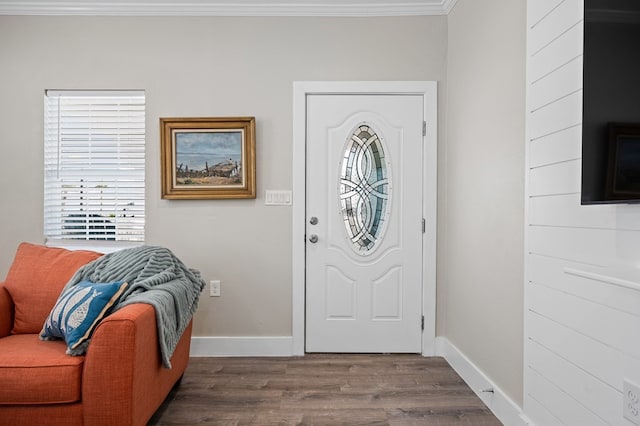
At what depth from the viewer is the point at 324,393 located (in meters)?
2.53

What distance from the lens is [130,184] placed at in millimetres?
3219

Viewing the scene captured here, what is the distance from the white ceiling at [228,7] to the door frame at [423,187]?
535 mm

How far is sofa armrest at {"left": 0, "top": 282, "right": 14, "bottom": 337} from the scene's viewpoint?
224cm

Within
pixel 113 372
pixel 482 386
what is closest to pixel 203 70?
pixel 113 372

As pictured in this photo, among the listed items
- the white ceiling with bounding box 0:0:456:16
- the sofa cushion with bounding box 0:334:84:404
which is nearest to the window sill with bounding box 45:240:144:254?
the sofa cushion with bounding box 0:334:84:404

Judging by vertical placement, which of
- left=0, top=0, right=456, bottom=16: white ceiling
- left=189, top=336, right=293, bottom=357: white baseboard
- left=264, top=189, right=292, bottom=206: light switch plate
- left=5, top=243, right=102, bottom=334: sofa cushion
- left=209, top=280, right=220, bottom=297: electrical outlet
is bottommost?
left=189, top=336, right=293, bottom=357: white baseboard

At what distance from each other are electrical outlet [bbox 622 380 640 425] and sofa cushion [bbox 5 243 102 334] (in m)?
2.61

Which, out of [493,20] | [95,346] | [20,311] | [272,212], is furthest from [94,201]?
[493,20]

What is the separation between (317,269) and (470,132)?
146 cm

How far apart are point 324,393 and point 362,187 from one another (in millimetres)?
1481

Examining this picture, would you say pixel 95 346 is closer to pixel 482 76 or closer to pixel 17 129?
pixel 17 129

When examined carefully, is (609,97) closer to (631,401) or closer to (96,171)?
(631,401)

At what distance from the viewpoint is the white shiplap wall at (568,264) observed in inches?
53.6

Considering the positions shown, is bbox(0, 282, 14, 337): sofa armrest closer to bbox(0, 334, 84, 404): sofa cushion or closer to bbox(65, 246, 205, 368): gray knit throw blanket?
bbox(65, 246, 205, 368): gray knit throw blanket
